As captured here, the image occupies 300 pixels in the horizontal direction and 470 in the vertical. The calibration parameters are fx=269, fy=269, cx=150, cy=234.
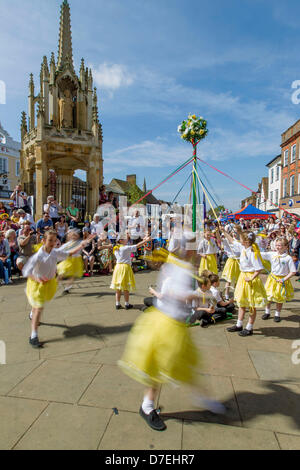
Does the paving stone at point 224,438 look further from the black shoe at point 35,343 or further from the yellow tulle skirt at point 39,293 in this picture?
the yellow tulle skirt at point 39,293

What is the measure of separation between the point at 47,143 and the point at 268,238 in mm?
13005

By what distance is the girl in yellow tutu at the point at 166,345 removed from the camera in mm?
2391

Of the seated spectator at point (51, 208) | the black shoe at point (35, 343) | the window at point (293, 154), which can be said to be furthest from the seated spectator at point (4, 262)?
the window at point (293, 154)

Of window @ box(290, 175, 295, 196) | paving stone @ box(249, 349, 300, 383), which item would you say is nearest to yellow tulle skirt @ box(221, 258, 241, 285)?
paving stone @ box(249, 349, 300, 383)

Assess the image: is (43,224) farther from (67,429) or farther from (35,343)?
(67,429)

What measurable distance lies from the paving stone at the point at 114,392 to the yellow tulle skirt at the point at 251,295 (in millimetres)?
2460

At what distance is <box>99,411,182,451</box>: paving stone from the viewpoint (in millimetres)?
2254

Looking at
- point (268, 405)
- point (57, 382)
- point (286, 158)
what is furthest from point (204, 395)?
point (286, 158)

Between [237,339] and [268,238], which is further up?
[268,238]

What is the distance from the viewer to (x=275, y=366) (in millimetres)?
3633

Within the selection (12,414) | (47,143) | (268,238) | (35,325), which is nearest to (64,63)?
(47,143)

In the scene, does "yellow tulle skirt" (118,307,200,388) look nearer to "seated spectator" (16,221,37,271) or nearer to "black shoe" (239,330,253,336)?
"black shoe" (239,330,253,336)
